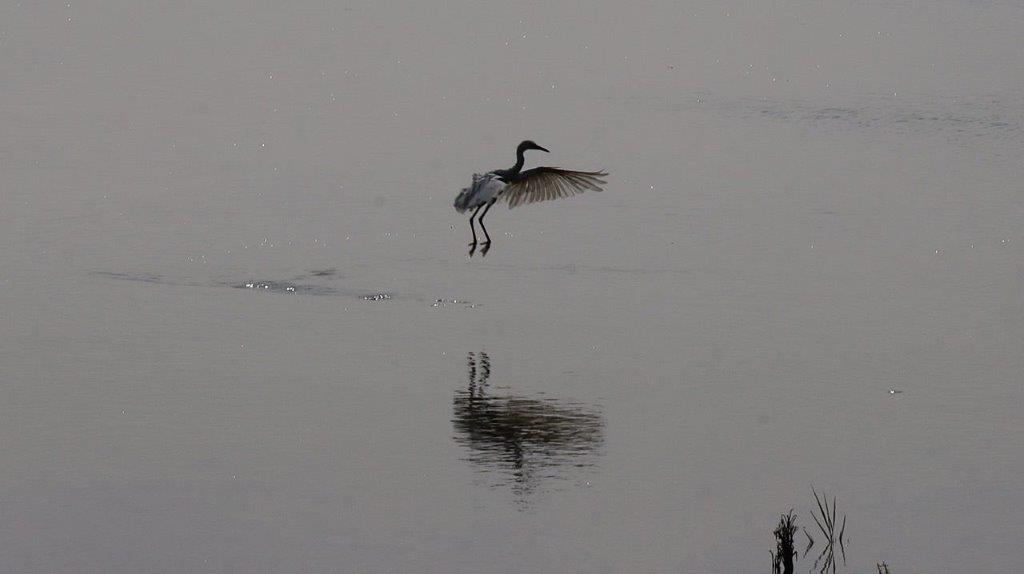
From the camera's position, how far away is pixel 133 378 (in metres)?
13.0

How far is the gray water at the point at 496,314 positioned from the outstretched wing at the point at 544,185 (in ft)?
1.92


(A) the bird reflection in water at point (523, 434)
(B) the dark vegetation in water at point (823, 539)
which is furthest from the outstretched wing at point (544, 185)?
(B) the dark vegetation in water at point (823, 539)

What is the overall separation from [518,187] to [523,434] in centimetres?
576

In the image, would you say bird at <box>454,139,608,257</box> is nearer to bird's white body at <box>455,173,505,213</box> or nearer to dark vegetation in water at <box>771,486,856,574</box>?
bird's white body at <box>455,173,505,213</box>

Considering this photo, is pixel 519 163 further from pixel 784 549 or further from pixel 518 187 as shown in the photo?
pixel 784 549

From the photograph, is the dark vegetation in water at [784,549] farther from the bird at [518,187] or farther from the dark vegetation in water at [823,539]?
the bird at [518,187]

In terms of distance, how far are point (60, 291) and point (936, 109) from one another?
14448 millimetres

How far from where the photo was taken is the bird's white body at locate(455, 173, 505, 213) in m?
16.5

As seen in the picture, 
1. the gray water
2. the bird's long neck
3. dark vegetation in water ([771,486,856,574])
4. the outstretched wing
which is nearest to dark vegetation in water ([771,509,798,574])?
dark vegetation in water ([771,486,856,574])

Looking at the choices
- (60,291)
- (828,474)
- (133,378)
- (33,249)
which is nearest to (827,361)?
(828,474)

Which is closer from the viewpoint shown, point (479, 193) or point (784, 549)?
point (784, 549)

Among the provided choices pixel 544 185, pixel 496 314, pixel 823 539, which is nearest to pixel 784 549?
pixel 823 539

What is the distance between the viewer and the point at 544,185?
17.2 meters

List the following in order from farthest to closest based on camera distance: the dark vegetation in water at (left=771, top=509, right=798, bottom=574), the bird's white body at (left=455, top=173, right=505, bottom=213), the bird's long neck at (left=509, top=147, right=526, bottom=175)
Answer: the bird's long neck at (left=509, top=147, right=526, bottom=175) < the bird's white body at (left=455, top=173, right=505, bottom=213) < the dark vegetation in water at (left=771, top=509, right=798, bottom=574)
